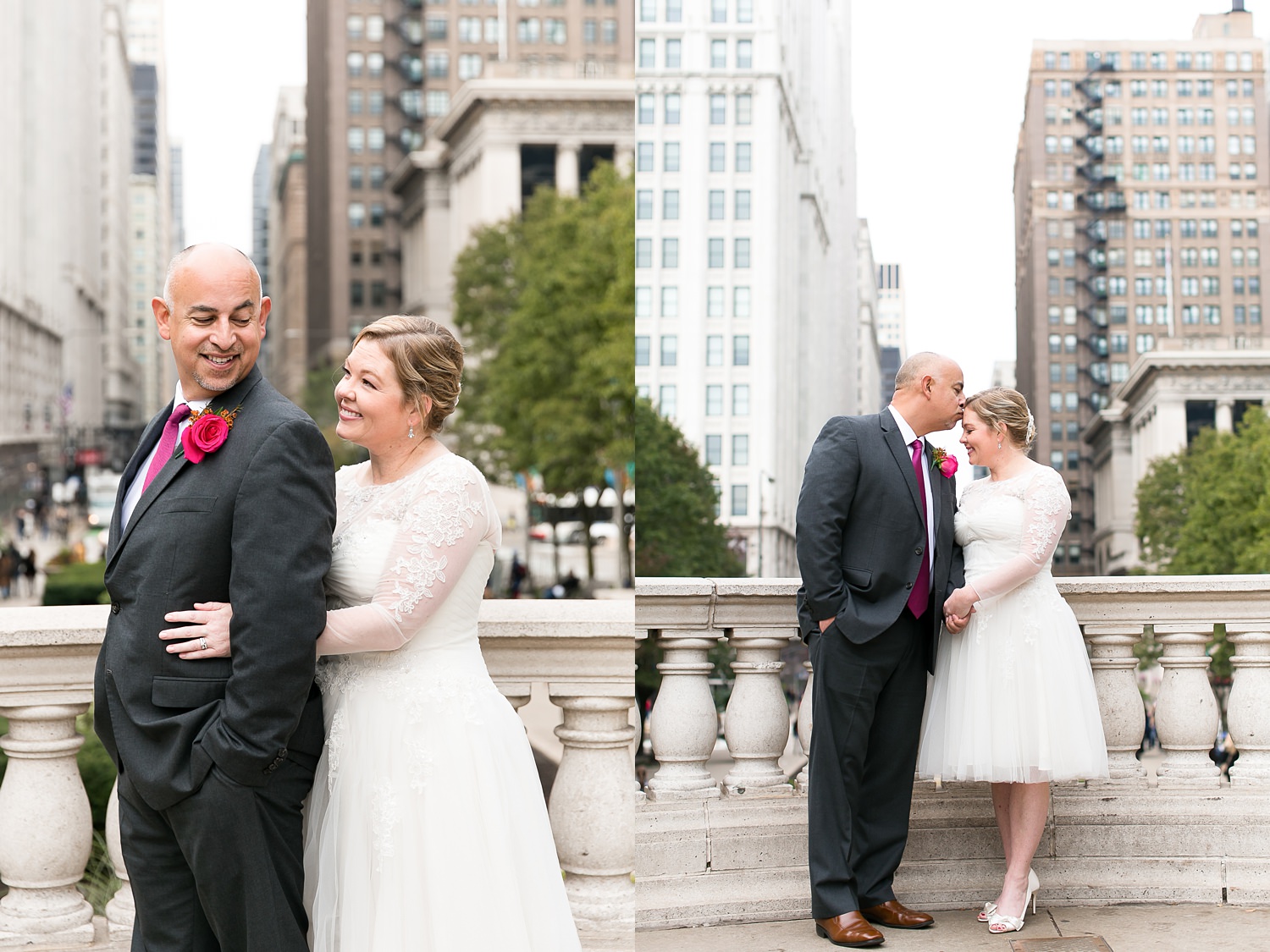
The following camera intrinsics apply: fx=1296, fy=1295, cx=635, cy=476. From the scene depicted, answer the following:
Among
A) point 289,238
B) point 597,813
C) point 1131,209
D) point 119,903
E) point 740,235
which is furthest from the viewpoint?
point 289,238

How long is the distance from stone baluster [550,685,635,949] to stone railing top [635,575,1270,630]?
812 millimetres

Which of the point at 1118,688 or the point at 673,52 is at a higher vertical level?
the point at 673,52

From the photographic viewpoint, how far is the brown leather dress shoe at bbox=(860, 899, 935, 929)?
5.43 m

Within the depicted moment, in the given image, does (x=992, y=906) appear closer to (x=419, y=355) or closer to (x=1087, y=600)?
(x=1087, y=600)

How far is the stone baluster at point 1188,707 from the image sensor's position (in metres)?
5.87

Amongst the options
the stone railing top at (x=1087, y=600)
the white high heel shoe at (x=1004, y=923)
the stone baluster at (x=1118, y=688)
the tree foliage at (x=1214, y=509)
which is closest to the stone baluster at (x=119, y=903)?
the stone railing top at (x=1087, y=600)

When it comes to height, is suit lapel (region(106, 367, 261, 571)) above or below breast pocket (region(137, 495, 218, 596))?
above

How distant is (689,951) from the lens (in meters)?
5.25

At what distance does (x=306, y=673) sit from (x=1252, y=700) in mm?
4529

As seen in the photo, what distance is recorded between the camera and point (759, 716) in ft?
18.7

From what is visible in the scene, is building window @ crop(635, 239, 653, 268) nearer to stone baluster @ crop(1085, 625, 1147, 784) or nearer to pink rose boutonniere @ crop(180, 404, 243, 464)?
stone baluster @ crop(1085, 625, 1147, 784)

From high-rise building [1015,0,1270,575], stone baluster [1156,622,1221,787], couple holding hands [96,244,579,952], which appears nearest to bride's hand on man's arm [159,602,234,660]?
couple holding hands [96,244,579,952]

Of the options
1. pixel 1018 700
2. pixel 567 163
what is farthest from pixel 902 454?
pixel 567 163

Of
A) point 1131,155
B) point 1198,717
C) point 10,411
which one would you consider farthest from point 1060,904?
point 1131,155
